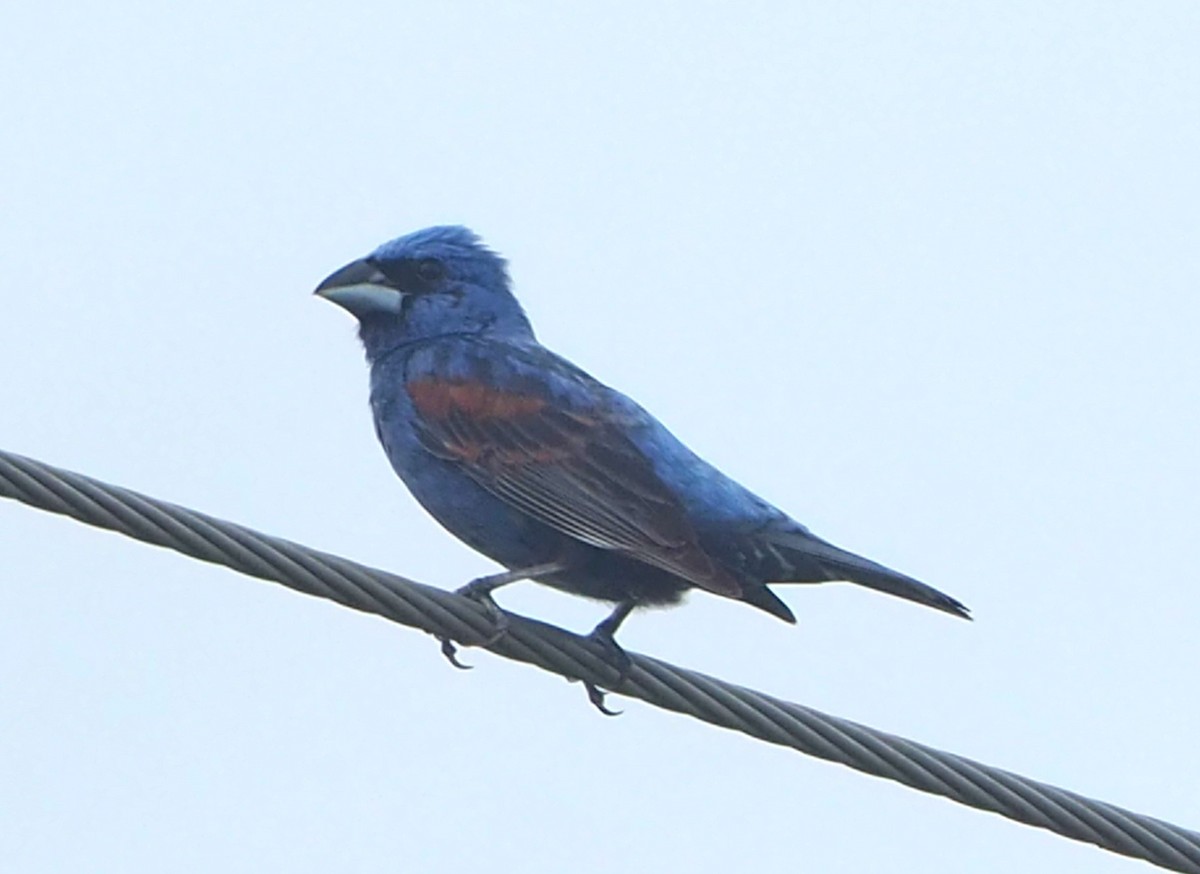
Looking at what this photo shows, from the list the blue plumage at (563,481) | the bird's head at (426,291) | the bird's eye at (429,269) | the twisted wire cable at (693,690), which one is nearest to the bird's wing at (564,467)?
the blue plumage at (563,481)

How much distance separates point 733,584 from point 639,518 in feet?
1.68

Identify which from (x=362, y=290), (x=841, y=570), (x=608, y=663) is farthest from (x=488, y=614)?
(x=362, y=290)

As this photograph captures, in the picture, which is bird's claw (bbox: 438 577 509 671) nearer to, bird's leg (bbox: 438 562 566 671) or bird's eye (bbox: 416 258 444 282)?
bird's leg (bbox: 438 562 566 671)

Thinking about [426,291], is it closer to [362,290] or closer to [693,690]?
[362,290]

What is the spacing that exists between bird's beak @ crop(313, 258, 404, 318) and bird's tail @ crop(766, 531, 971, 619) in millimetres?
2251

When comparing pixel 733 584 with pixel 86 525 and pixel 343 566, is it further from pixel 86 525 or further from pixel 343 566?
pixel 86 525

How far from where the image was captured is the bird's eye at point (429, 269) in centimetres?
995

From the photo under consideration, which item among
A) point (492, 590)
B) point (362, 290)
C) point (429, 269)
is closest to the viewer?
Result: point (492, 590)

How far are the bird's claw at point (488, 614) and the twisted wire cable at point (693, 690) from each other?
0.22m

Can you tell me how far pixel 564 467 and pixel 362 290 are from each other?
1.68 m

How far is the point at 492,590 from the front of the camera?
312 inches

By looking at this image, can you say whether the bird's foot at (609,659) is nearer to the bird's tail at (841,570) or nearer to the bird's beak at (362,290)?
the bird's tail at (841,570)

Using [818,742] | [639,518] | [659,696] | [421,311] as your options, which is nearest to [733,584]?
[639,518]

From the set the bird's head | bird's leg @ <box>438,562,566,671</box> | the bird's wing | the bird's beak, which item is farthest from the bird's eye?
bird's leg @ <box>438,562,566,671</box>
